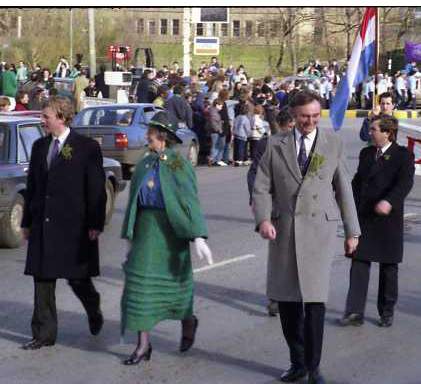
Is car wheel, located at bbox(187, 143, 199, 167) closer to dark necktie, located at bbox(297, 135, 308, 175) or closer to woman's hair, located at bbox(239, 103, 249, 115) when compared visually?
woman's hair, located at bbox(239, 103, 249, 115)

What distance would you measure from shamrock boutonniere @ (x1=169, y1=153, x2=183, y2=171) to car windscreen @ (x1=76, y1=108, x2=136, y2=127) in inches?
517

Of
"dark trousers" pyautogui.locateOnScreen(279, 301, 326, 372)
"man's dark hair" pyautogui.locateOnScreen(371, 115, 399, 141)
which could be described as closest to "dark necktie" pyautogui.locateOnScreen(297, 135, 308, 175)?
"dark trousers" pyautogui.locateOnScreen(279, 301, 326, 372)

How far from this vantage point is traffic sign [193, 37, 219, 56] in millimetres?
43562

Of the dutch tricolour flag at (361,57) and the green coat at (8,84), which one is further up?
the dutch tricolour flag at (361,57)

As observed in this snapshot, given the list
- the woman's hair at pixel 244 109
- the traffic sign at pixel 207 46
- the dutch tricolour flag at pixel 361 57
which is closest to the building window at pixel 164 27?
the traffic sign at pixel 207 46

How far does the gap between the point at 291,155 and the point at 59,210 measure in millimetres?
1869

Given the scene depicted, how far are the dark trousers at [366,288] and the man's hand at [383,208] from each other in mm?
492

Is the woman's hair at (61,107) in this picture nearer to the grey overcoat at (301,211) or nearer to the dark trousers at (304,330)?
the grey overcoat at (301,211)

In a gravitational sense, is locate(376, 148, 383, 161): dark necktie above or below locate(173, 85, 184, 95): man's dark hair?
above

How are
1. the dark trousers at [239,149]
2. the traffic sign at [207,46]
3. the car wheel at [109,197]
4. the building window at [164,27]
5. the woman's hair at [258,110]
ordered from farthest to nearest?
the building window at [164,27]
the traffic sign at [207,46]
the dark trousers at [239,149]
the woman's hair at [258,110]
the car wheel at [109,197]

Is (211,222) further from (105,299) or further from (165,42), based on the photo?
(165,42)

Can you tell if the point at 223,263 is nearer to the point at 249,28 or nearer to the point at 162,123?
the point at 162,123

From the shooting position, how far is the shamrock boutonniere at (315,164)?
6492 millimetres

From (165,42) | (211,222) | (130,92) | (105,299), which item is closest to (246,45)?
(165,42)
